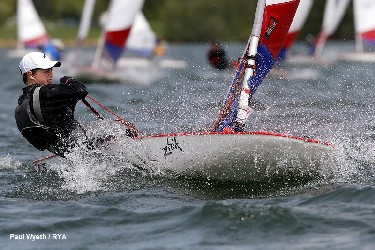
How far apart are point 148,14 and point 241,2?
36.5 m

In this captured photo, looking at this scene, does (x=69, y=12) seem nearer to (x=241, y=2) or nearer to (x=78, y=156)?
(x=241, y=2)

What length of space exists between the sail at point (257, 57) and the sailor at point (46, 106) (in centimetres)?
129

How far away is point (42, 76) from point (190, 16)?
5547 centimetres

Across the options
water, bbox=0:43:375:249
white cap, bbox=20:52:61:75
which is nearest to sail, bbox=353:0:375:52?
water, bbox=0:43:375:249

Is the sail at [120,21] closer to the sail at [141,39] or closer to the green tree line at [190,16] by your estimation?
the green tree line at [190,16]

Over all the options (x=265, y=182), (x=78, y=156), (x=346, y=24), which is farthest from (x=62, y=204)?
(x=346, y=24)

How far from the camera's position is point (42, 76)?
7566 millimetres

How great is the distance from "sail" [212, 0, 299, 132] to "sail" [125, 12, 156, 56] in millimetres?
18444

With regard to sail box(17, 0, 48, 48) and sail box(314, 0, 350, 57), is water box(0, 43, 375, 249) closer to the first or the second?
sail box(314, 0, 350, 57)

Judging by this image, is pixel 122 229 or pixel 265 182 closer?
pixel 122 229

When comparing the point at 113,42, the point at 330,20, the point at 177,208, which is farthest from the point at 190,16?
the point at 177,208

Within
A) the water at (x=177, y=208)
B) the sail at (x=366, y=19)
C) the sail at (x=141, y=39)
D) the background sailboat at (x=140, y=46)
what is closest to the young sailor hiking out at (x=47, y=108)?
the water at (x=177, y=208)

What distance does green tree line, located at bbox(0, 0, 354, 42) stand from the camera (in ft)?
152

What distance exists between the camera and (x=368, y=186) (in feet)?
23.7
